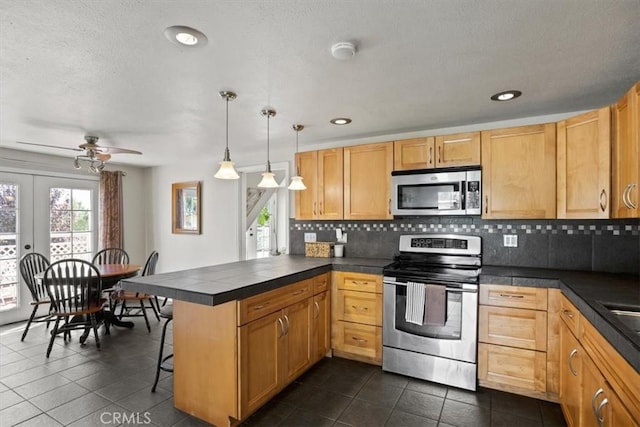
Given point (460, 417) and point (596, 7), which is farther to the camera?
point (460, 417)

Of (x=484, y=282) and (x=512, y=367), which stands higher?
(x=484, y=282)

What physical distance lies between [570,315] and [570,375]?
0.34 metres

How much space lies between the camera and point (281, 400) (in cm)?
235

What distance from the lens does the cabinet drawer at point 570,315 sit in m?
1.82

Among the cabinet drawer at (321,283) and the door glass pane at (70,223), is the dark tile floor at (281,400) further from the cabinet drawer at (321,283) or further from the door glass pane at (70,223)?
the door glass pane at (70,223)

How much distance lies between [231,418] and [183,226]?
3779 millimetres

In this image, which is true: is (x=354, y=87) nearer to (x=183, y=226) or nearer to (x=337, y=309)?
(x=337, y=309)

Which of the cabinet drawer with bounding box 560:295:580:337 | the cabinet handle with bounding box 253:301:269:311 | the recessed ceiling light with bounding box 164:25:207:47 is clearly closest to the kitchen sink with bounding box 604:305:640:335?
the cabinet drawer with bounding box 560:295:580:337

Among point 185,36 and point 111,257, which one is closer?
point 185,36

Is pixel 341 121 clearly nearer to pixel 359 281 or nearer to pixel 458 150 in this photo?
pixel 458 150

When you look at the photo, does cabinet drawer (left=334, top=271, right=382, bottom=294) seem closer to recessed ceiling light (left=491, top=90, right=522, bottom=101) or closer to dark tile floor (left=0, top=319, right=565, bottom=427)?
dark tile floor (left=0, top=319, right=565, bottom=427)

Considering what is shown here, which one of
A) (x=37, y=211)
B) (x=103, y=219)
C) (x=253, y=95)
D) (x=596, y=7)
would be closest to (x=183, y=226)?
(x=103, y=219)

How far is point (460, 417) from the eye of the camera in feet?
7.06

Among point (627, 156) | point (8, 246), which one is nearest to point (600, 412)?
point (627, 156)
